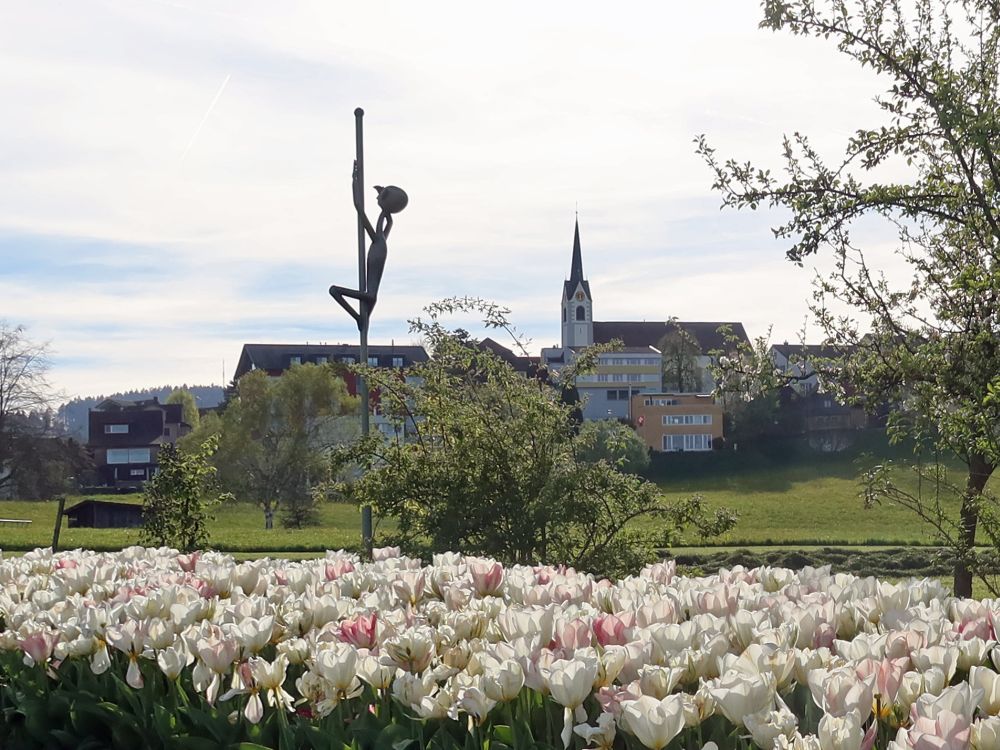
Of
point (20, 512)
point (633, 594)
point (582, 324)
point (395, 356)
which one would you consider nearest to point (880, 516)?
point (20, 512)

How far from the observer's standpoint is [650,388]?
94125 mm

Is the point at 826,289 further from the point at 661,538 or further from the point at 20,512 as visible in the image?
the point at 20,512

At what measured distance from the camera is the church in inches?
2936

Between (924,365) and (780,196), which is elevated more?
(780,196)

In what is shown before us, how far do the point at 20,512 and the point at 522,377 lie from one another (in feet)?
122

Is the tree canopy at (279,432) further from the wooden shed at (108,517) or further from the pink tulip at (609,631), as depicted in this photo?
the pink tulip at (609,631)

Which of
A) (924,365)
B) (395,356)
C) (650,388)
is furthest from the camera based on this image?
(650,388)

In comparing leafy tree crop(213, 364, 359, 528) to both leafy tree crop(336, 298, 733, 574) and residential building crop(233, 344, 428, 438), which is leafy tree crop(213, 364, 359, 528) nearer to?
leafy tree crop(336, 298, 733, 574)


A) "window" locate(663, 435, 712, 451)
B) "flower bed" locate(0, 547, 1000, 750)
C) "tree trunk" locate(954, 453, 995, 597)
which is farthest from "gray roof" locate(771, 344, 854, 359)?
"window" locate(663, 435, 712, 451)

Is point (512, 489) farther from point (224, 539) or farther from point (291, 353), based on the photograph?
point (291, 353)

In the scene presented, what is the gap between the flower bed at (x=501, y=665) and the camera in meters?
2.34

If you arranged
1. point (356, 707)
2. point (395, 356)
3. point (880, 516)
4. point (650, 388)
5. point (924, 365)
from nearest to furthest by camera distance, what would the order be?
point (356, 707), point (924, 365), point (880, 516), point (395, 356), point (650, 388)

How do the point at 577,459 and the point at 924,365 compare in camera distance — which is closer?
the point at 924,365

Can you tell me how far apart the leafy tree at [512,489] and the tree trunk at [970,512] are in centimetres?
187
